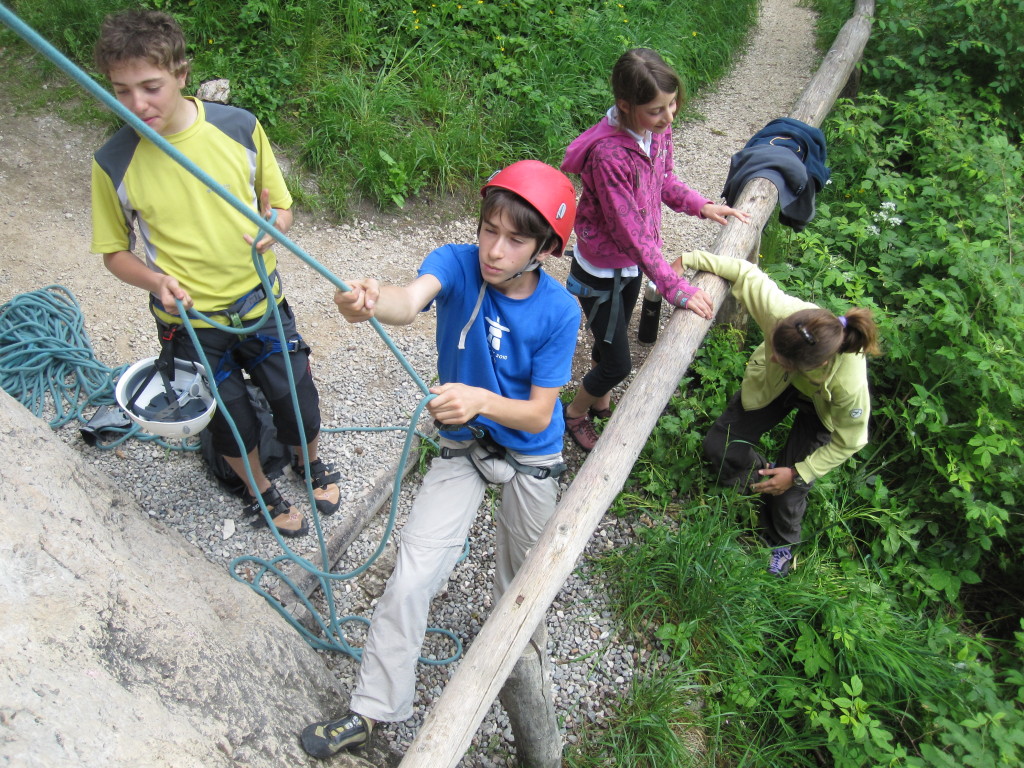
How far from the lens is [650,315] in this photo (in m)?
3.82

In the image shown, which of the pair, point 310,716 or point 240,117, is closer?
point 310,716

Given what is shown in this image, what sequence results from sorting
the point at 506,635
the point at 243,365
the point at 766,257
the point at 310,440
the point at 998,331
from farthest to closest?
1. the point at 766,257
2. the point at 998,331
3. the point at 310,440
4. the point at 243,365
5. the point at 506,635

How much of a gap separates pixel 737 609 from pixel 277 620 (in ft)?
5.60

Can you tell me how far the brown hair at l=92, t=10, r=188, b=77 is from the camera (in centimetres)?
187

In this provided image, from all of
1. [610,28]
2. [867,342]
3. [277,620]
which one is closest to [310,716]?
[277,620]

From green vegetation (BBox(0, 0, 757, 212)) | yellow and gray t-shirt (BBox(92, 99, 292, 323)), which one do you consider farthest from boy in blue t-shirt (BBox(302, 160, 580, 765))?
green vegetation (BBox(0, 0, 757, 212))

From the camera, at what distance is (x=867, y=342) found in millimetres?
2555

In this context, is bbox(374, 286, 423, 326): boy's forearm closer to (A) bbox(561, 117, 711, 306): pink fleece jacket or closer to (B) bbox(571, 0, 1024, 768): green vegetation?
(A) bbox(561, 117, 711, 306): pink fleece jacket

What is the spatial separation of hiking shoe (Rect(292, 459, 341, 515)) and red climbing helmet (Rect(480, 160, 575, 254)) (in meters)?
1.52

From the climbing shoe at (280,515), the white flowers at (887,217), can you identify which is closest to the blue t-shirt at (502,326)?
the climbing shoe at (280,515)

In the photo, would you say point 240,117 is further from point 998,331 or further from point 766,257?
point 998,331

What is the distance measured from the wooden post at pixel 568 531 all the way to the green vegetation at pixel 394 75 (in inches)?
85.3

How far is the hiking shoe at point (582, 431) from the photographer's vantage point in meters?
3.48

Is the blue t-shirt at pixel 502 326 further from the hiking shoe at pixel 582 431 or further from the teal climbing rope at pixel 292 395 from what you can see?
the hiking shoe at pixel 582 431
